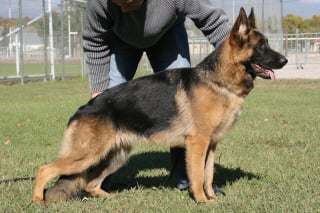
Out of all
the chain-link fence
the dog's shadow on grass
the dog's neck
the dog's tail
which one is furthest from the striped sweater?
the chain-link fence

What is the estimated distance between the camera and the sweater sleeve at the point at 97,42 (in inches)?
186

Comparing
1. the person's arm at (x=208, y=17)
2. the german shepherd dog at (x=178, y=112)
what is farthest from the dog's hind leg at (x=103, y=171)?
the person's arm at (x=208, y=17)

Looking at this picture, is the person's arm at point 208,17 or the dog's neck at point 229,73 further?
the person's arm at point 208,17

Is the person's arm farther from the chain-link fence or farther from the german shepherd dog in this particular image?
the chain-link fence

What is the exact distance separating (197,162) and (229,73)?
3.08 feet

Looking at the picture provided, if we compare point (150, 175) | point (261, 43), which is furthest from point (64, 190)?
point (261, 43)

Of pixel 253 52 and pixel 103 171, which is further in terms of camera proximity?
pixel 103 171

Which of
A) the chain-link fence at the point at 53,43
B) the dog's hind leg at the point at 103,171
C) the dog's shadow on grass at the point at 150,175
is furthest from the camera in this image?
the chain-link fence at the point at 53,43

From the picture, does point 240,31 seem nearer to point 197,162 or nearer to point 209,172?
point 197,162

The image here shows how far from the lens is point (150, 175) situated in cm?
A: 583

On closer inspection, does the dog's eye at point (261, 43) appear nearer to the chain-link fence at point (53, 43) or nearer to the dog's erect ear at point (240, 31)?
the dog's erect ear at point (240, 31)

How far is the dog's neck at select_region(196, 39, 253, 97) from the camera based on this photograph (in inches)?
177

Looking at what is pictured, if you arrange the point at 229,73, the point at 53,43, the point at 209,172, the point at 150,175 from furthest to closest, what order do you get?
the point at 53,43 < the point at 150,175 < the point at 209,172 < the point at 229,73

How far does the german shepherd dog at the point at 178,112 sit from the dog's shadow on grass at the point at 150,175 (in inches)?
30.9
